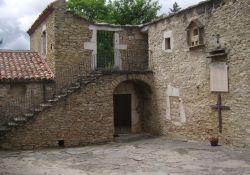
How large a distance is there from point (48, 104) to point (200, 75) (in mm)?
6270

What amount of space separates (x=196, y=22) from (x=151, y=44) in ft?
12.9

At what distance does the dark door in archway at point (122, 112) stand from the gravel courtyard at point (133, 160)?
380cm

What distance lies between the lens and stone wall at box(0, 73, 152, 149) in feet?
52.2

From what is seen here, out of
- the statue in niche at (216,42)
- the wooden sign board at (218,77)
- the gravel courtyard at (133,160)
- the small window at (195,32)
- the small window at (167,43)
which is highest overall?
the small window at (195,32)

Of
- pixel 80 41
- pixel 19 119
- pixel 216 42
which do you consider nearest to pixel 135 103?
pixel 80 41

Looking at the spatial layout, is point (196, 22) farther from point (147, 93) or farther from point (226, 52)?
point (147, 93)

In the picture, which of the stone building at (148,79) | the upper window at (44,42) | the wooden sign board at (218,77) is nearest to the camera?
the stone building at (148,79)

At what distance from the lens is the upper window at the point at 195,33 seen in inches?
611

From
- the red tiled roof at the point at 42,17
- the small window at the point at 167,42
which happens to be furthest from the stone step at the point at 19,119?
the small window at the point at 167,42

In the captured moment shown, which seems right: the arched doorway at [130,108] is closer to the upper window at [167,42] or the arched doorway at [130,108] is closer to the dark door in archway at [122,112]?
the dark door in archway at [122,112]

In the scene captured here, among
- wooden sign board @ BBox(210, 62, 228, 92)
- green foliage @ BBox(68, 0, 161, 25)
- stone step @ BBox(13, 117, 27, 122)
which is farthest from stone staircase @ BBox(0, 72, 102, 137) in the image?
green foliage @ BBox(68, 0, 161, 25)

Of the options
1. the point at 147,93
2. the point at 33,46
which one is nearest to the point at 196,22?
the point at 147,93

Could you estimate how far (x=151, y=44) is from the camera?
19.2 meters

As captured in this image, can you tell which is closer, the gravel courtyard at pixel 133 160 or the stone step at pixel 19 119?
the gravel courtyard at pixel 133 160
